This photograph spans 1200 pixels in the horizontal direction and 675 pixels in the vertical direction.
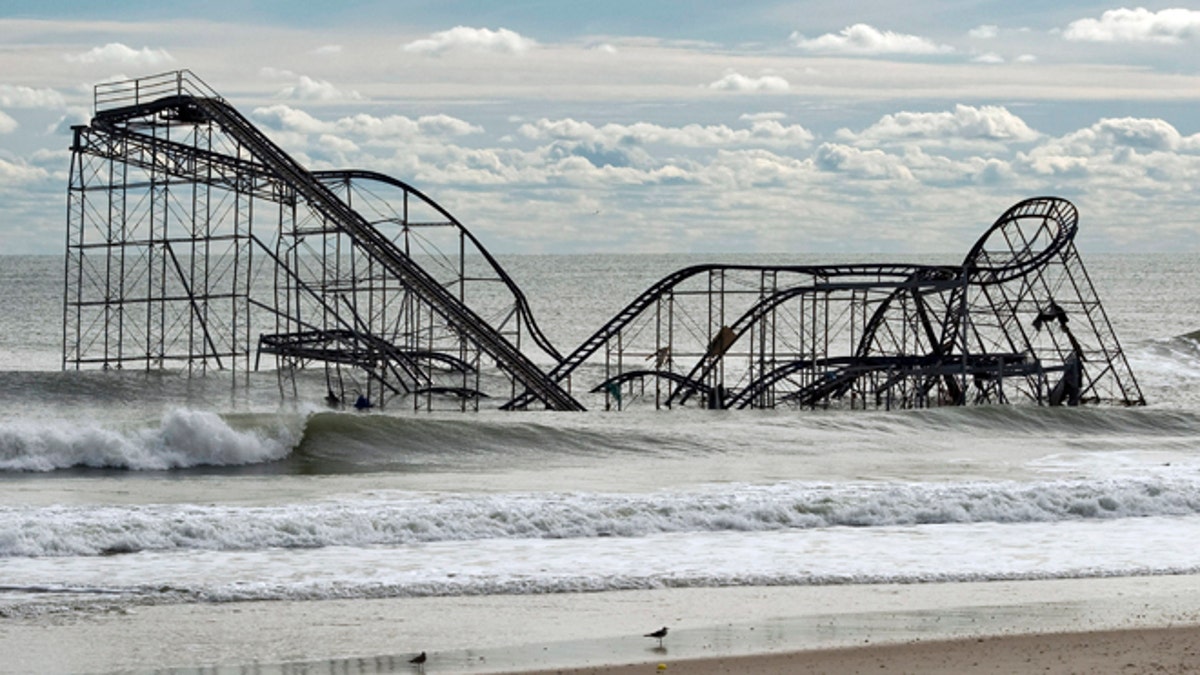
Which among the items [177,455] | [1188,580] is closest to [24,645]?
[1188,580]

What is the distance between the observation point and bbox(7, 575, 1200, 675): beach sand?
1042cm

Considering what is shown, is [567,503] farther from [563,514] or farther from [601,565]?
[601,565]

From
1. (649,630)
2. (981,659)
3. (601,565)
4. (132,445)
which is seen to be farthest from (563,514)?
(132,445)

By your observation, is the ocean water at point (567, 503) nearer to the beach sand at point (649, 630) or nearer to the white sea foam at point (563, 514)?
the white sea foam at point (563, 514)

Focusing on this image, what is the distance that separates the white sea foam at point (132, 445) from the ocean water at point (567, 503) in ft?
0.12

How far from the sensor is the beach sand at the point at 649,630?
10422 mm

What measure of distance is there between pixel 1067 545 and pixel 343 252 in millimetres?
108189

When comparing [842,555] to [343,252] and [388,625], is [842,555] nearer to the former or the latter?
[388,625]

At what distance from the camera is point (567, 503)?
17.7 metres

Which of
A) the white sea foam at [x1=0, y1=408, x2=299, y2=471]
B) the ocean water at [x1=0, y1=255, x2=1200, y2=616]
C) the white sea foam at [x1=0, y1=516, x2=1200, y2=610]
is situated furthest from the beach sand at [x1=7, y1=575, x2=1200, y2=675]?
the white sea foam at [x1=0, y1=408, x2=299, y2=471]

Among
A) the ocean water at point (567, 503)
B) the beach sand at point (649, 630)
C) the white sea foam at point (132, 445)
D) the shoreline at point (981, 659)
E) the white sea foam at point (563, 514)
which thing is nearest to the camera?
the shoreline at point (981, 659)

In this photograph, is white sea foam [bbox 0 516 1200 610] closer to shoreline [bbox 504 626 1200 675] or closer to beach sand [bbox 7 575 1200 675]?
beach sand [bbox 7 575 1200 675]

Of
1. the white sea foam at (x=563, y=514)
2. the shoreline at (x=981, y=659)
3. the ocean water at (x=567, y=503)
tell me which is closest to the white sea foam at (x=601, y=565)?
the ocean water at (x=567, y=503)

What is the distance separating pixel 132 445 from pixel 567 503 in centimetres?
862
